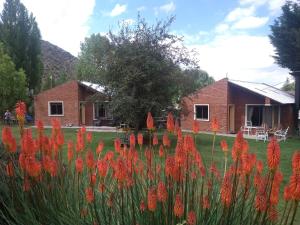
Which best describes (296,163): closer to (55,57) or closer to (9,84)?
(9,84)

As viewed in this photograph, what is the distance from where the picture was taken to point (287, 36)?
88.4 ft

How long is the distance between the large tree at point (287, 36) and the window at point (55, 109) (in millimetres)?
19544

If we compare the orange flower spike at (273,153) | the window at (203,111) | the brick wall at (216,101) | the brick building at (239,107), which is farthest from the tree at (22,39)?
the orange flower spike at (273,153)

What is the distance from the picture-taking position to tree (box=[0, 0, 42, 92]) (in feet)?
153

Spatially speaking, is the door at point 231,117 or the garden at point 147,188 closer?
the garden at point 147,188

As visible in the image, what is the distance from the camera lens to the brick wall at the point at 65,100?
33.1 metres

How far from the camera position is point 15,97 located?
121ft

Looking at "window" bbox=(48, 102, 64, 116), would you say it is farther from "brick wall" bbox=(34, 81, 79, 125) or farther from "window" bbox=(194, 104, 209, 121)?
"window" bbox=(194, 104, 209, 121)

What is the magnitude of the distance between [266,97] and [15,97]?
24742mm

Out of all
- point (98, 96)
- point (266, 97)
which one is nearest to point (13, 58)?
point (98, 96)

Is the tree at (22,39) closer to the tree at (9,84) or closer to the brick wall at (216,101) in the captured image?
the tree at (9,84)

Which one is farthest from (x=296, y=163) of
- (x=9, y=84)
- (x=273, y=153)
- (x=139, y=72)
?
(x=9, y=84)

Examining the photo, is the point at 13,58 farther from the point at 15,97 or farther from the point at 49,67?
the point at 49,67

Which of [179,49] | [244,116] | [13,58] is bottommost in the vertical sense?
[244,116]
